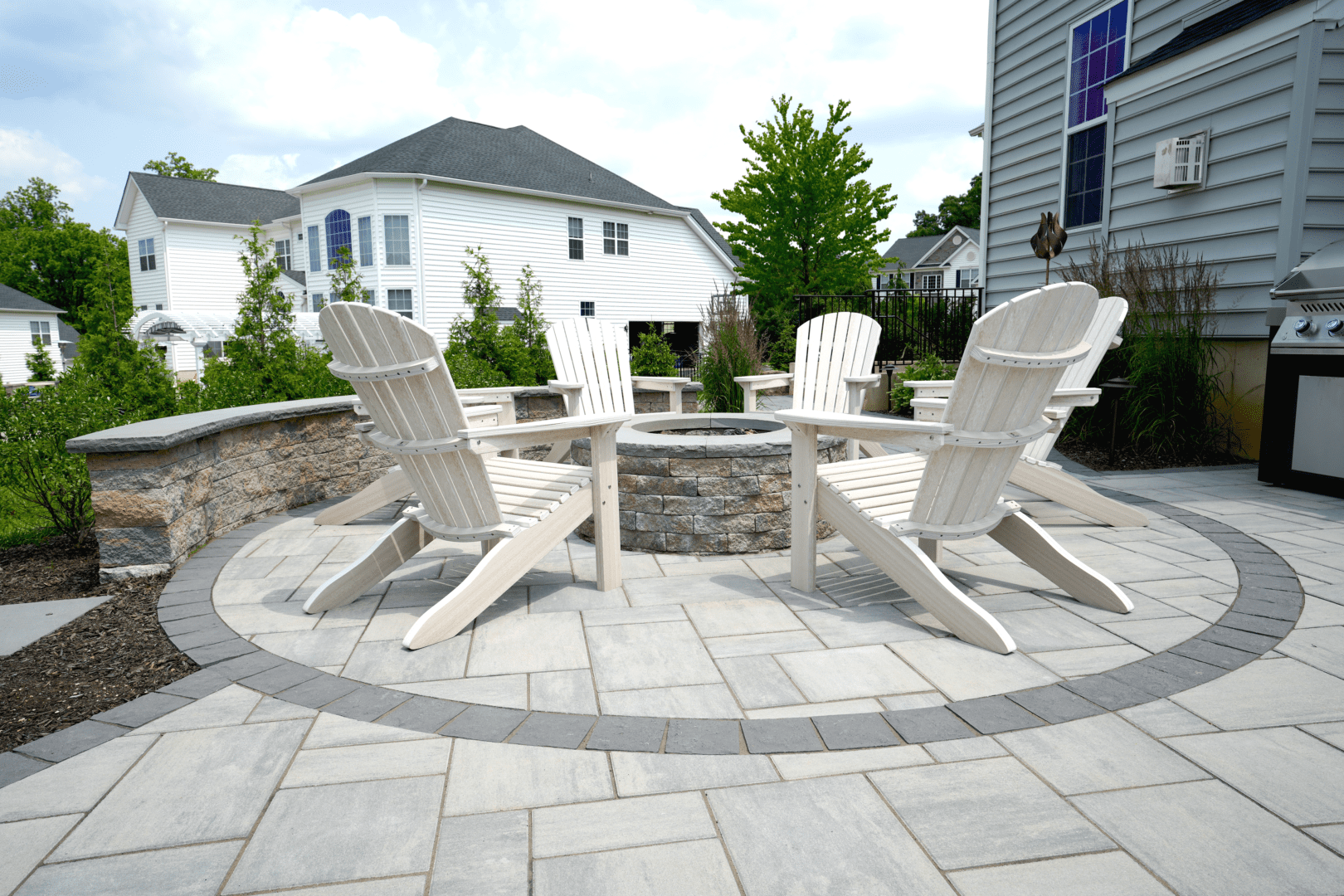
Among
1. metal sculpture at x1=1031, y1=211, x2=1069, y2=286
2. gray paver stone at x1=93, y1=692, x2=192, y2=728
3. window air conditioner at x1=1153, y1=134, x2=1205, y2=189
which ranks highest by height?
window air conditioner at x1=1153, y1=134, x2=1205, y2=189

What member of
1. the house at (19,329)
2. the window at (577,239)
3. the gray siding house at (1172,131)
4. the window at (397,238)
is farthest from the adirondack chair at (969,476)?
the house at (19,329)

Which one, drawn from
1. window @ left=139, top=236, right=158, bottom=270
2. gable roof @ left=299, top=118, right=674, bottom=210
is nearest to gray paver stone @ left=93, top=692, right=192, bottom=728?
gable roof @ left=299, top=118, right=674, bottom=210

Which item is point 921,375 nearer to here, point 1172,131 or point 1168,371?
point 1168,371

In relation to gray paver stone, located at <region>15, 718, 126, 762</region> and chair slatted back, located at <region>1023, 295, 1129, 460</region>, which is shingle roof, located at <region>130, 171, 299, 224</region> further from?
gray paver stone, located at <region>15, 718, 126, 762</region>

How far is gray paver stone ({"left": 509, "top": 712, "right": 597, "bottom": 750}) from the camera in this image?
6.70 ft

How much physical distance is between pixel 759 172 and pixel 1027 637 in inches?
633

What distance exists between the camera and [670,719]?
2156mm

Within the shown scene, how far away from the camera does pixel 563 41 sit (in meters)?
9.19

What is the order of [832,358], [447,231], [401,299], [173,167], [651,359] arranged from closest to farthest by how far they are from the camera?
[832,358], [651,359], [401,299], [447,231], [173,167]

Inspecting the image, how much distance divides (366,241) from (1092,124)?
1551cm

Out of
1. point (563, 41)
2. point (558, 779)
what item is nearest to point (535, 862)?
point (558, 779)

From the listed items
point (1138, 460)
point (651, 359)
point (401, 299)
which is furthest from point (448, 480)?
point (401, 299)

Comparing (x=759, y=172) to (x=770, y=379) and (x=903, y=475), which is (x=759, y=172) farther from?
(x=903, y=475)

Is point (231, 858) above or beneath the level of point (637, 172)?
beneath
